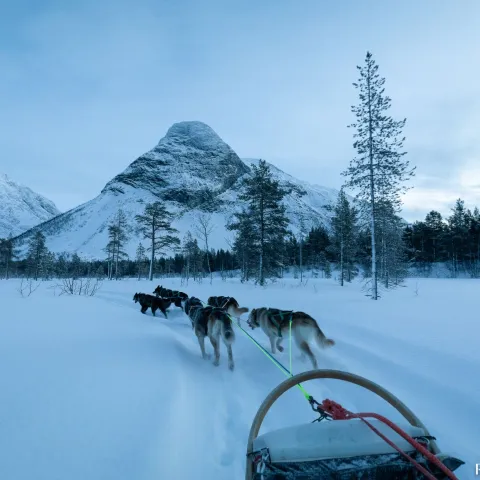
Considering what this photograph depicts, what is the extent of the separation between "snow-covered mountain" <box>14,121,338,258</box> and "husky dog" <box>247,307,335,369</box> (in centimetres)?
8576

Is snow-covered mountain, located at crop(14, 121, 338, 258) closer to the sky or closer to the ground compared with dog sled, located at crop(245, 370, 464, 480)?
closer to the sky

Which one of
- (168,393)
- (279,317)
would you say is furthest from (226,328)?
(168,393)

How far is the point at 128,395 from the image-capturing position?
268 cm

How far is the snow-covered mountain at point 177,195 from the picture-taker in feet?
369

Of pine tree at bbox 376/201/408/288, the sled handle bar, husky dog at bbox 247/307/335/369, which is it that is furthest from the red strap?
pine tree at bbox 376/201/408/288

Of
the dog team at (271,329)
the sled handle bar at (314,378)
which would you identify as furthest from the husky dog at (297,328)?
the sled handle bar at (314,378)

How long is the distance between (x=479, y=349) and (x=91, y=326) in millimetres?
6491

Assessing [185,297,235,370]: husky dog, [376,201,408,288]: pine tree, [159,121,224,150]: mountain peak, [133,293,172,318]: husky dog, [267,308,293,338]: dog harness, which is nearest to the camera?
[185,297,235,370]: husky dog

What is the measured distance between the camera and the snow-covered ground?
1.88 metres

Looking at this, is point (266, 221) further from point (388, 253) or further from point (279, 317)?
point (279, 317)

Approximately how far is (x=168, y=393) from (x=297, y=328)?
7.28 feet

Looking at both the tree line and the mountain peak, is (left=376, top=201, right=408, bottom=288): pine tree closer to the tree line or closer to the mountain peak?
the tree line

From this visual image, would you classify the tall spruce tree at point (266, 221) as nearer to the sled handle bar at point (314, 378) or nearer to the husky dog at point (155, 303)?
the husky dog at point (155, 303)

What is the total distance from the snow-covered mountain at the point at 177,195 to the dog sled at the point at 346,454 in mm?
89406
